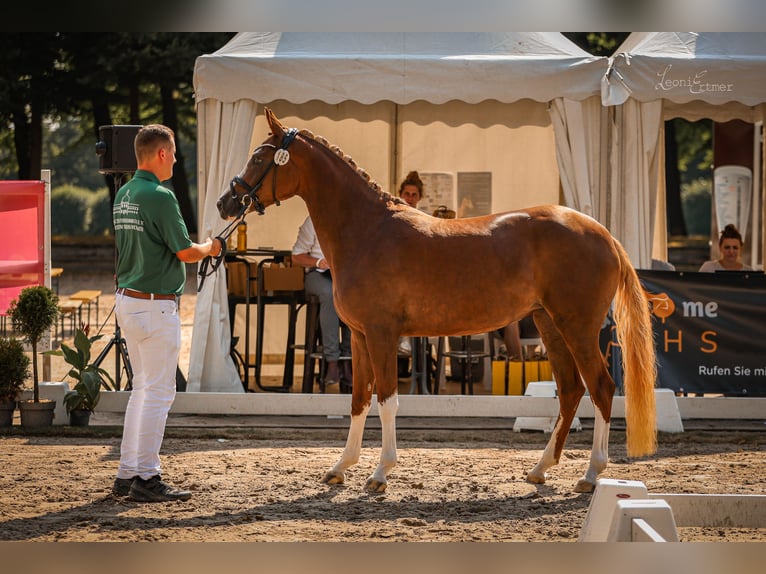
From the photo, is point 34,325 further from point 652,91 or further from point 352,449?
point 652,91

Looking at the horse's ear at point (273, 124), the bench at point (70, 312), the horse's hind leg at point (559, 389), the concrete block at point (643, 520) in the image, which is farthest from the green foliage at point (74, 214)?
the concrete block at point (643, 520)

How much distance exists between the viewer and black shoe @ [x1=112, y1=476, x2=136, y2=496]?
541 cm

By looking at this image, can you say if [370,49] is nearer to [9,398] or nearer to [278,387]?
[278,387]

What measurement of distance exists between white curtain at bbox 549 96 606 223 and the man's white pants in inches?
171

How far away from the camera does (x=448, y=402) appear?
774cm

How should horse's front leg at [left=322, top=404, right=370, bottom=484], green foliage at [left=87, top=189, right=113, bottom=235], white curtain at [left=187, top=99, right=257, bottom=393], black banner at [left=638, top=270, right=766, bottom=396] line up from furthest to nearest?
green foliage at [left=87, top=189, right=113, bottom=235]
white curtain at [left=187, top=99, right=257, bottom=393]
black banner at [left=638, top=270, right=766, bottom=396]
horse's front leg at [left=322, top=404, right=370, bottom=484]

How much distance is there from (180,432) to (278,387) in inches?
74.8

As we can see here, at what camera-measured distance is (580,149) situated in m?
8.62

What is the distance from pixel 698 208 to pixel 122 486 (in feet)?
130

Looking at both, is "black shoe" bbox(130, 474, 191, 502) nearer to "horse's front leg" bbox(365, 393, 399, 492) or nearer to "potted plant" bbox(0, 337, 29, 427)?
"horse's front leg" bbox(365, 393, 399, 492)

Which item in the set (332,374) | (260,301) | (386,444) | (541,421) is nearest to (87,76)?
(260,301)

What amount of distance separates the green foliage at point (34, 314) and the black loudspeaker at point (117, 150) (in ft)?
3.35

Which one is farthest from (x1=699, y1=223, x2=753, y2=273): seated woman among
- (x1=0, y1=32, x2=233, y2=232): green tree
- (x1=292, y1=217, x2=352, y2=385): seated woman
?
(x1=0, y1=32, x2=233, y2=232): green tree

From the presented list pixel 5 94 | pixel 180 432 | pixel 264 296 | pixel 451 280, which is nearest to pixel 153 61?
pixel 5 94
